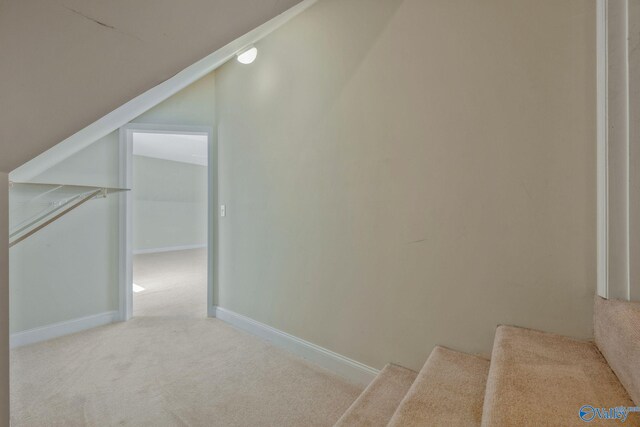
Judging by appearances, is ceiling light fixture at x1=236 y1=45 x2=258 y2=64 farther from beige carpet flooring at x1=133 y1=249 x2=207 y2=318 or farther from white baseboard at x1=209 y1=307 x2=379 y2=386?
beige carpet flooring at x1=133 y1=249 x2=207 y2=318

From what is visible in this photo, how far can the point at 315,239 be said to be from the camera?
1.94 meters

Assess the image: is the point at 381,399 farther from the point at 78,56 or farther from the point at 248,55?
the point at 248,55

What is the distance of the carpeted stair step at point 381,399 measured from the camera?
3.94 feet

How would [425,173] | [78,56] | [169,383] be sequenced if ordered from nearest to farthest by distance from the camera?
[78,56]
[425,173]
[169,383]

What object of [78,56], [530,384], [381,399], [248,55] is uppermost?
[248,55]

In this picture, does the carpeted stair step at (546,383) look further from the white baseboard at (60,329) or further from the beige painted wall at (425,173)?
the white baseboard at (60,329)

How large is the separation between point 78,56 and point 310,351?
1.92 m

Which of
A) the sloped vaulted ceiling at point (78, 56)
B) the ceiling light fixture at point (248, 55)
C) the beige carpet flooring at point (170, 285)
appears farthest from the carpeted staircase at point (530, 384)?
the ceiling light fixture at point (248, 55)

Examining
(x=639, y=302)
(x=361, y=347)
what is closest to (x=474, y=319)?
(x=639, y=302)

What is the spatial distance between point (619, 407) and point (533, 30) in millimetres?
1358

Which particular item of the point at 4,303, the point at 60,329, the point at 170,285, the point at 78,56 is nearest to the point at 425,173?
the point at 78,56

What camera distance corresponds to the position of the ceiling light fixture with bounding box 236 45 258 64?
7.64ft

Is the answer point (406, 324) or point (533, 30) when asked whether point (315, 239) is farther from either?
point (533, 30)

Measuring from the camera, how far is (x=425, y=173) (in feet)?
4.78
